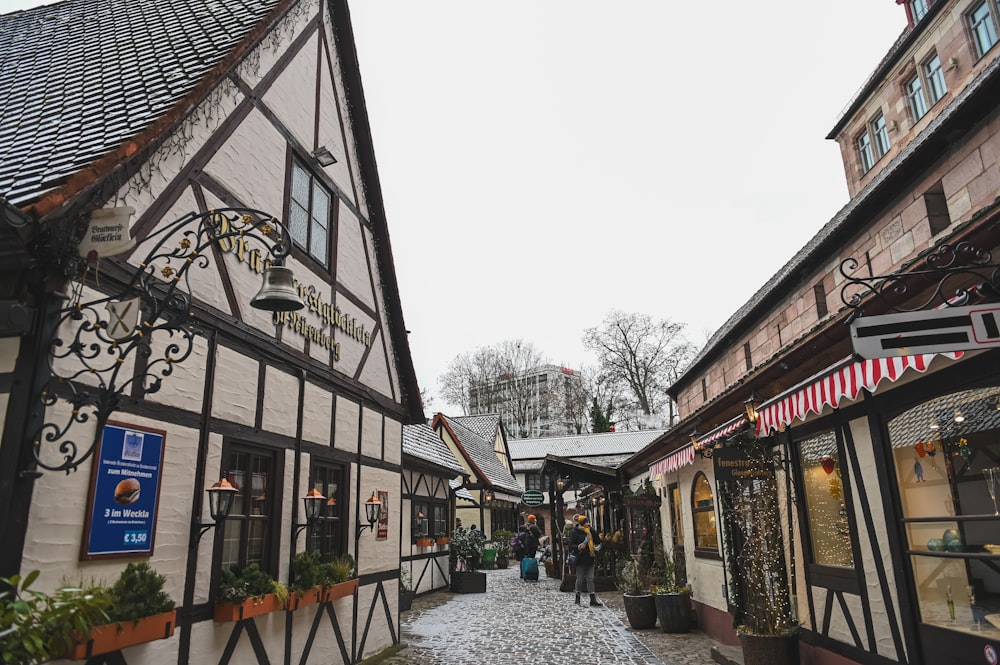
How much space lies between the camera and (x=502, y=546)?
2645 centimetres

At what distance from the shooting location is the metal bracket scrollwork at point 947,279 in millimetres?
3703

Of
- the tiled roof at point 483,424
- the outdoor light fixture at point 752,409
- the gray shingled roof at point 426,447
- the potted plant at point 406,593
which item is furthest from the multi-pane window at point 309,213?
the tiled roof at point 483,424

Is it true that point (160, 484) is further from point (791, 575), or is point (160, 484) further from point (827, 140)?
point (827, 140)

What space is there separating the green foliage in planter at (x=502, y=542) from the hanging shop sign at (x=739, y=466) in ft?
63.5

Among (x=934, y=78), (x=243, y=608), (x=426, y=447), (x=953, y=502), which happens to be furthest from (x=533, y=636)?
(x=934, y=78)

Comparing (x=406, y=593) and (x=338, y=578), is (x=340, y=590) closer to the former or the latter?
(x=338, y=578)

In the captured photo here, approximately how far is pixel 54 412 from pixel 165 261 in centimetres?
167

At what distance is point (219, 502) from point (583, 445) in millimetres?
39832

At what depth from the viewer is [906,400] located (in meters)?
4.99

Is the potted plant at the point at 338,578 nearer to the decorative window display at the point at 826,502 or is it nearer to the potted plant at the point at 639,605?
the potted plant at the point at 639,605

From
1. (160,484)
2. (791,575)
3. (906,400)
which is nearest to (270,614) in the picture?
(160,484)

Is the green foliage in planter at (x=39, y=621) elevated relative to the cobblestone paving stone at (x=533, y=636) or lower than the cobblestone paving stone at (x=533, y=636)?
elevated

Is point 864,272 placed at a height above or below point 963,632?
above

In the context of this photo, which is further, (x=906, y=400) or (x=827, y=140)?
(x=827, y=140)
